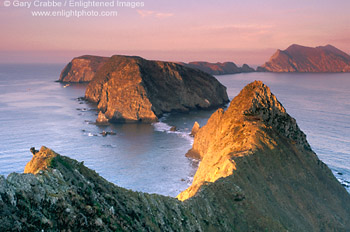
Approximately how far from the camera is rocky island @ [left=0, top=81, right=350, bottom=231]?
1430 centimetres

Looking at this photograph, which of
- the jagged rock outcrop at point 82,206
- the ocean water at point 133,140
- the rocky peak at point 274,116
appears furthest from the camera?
the ocean water at point 133,140

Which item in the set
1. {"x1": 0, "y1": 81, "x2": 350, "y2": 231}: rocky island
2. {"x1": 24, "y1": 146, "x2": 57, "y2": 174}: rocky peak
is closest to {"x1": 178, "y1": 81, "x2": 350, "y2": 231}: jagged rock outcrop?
{"x1": 0, "y1": 81, "x2": 350, "y2": 231}: rocky island

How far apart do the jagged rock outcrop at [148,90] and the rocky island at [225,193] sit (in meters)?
79.0

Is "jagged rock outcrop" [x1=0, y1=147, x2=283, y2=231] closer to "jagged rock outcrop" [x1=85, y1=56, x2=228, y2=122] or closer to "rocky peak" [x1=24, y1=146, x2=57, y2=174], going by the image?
"rocky peak" [x1=24, y1=146, x2=57, y2=174]

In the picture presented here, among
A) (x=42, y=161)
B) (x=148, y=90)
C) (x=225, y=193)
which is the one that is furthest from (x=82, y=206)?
(x=148, y=90)

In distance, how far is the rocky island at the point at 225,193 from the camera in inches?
563

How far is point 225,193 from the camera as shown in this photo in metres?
31.2

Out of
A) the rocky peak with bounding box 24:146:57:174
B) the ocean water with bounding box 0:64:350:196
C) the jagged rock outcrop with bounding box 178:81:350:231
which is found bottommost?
the ocean water with bounding box 0:64:350:196

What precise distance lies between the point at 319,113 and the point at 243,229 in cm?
11340

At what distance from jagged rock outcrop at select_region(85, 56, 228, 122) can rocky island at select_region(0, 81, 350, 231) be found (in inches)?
3112

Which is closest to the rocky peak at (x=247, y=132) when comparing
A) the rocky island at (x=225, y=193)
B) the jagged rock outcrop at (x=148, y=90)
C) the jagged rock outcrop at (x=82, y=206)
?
the rocky island at (x=225, y=193)

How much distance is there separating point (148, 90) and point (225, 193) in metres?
111

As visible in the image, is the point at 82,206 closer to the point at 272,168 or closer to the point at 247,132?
the point at 272,168

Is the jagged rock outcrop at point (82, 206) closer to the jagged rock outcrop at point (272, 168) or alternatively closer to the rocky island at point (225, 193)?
the rocky island at point (225, 193)
